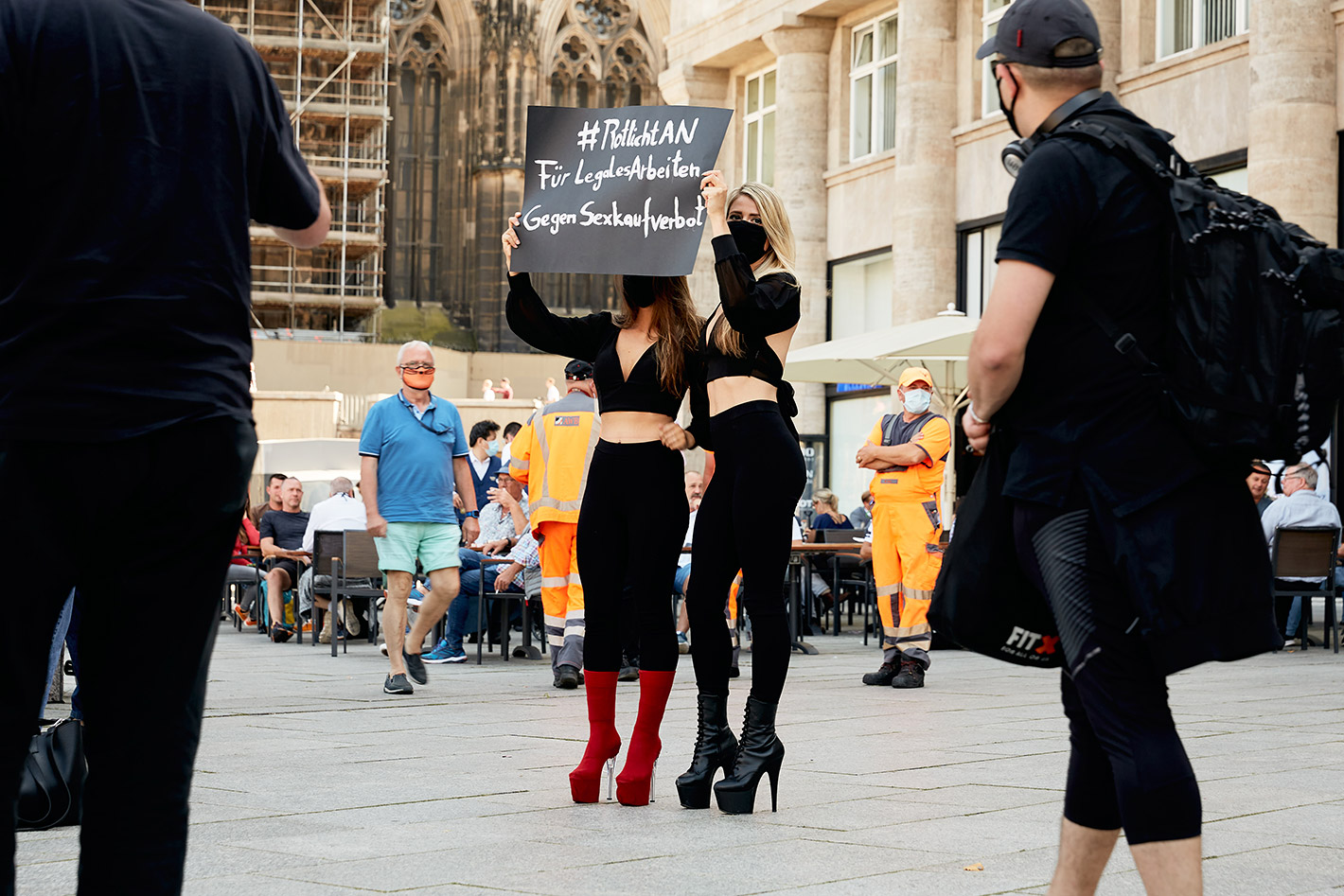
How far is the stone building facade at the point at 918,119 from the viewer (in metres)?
19.3

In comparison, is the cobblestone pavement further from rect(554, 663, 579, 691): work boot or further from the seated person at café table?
the seated person at café table

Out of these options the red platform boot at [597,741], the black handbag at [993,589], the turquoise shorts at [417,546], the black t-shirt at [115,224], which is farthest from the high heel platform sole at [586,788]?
the turquoise shorts at [417,546]

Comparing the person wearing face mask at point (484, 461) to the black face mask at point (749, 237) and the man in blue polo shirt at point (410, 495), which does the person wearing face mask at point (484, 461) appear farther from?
the black face mask at point (749, 237)

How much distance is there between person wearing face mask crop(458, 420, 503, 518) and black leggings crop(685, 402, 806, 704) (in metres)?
9.88

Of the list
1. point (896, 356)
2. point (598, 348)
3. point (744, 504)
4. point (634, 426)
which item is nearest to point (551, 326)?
point (598, 348)

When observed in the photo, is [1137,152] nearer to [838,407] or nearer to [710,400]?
[710,400]

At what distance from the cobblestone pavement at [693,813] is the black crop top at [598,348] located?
134cm

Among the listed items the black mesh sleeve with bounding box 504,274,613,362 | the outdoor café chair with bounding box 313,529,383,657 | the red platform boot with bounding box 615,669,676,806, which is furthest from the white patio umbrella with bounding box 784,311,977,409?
the red platform boot with bounding box 615,669,676,806

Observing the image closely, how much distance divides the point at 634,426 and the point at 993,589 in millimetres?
2515

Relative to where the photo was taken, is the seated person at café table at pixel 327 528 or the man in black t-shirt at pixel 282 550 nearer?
the seated person at café table at pixel 327 528

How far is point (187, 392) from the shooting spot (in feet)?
8.60

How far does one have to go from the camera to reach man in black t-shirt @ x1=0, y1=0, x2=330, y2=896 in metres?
2.56

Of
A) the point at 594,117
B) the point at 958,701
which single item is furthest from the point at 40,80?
the point at 958,701

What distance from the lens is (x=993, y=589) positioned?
11.0 feet
